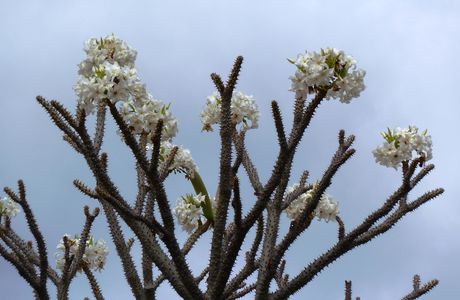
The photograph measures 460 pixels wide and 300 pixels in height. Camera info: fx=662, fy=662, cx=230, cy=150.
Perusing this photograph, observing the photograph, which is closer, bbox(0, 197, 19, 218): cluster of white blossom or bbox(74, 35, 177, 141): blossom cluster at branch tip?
bbox(74, 35, 177, 141): blossom cluster at branch tip

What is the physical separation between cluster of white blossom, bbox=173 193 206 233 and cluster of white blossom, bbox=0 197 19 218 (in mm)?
2539

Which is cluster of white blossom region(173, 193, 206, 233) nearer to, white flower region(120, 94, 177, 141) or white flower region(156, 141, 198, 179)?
white flower region(156, 141, 198, 179)

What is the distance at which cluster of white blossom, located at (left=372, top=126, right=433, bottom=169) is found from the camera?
6.75 metres

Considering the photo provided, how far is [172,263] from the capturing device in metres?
6.54

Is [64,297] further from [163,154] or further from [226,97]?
[226,97]

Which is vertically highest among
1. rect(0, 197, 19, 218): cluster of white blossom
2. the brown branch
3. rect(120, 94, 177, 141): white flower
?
rect(0, 197, 19, 218): cluster of white blossom

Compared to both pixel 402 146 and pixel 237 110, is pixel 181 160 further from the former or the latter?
pixel 402 146

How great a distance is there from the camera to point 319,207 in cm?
777

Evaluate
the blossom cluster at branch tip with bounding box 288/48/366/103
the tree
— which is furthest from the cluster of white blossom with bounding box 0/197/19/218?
the blossom cluster at branch tip with bounding box 288/48/366/103

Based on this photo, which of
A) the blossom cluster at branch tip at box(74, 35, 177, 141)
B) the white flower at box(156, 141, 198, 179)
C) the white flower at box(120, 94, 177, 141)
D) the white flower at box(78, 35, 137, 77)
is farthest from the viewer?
the white flower at box(156, 141, 198, 179)

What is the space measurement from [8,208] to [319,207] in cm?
400

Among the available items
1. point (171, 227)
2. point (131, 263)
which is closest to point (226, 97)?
point (171, 227)

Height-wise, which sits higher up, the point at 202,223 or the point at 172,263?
the point at 202,223

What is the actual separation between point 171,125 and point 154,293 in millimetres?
2088
